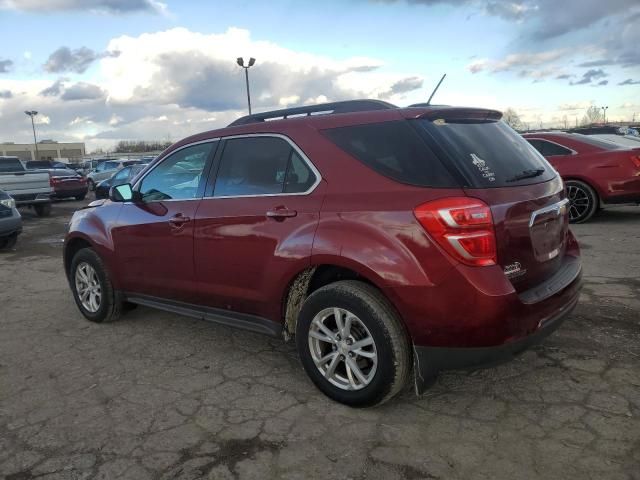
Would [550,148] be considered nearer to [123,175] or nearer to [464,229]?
[464,229]

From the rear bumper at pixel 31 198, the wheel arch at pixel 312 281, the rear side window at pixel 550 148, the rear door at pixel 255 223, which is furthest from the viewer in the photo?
the rear bumper at pixel 31 198

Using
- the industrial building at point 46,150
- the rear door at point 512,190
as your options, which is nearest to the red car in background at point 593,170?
the rear door at point 512,190

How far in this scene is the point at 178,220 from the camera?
4117 mm

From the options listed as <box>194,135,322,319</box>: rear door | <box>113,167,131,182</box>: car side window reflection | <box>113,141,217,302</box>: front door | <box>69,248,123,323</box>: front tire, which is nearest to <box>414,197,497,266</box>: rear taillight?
<box>194,135,322,319</box>: rear door

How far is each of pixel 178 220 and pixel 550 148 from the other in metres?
7.51

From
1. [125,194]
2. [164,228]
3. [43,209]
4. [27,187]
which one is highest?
[125,194]

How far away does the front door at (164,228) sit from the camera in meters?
4.10

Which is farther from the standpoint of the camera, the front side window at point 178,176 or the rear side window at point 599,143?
the rear side window at point 599,143

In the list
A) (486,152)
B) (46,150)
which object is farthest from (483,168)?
(46,150)

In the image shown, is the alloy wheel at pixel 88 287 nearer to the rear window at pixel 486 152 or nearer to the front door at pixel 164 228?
the front door at pixel 164 228

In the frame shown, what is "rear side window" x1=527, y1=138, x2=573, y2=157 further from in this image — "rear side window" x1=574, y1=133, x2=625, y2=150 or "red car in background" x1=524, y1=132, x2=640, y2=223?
"rear side window" x1=574, y1=133, x2=625, y2=150

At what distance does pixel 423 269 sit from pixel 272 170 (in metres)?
1.30

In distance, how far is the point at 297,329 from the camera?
344 cm

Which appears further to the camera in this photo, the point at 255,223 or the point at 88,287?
the point at 88,287
